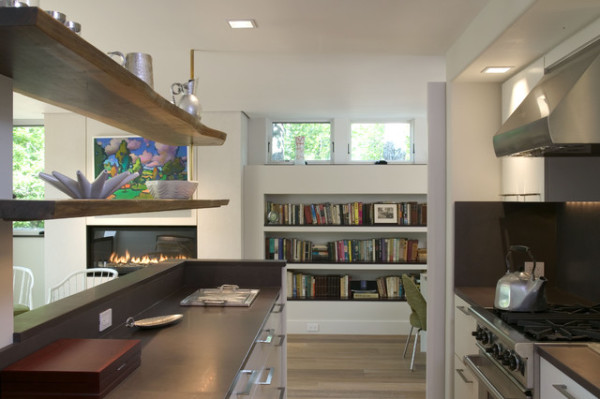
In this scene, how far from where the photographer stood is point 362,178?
5879 millimetres

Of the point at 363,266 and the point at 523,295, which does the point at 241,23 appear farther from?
the point at 363,266

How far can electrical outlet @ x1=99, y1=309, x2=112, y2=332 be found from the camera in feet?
7.23

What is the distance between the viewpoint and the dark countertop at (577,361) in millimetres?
1685

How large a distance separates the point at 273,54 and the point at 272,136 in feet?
9.38

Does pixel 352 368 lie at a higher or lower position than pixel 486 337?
lower

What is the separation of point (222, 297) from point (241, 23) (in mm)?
1474

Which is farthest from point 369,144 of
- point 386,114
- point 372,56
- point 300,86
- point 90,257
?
point 90,257

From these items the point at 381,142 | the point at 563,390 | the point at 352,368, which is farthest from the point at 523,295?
the point at 381,142

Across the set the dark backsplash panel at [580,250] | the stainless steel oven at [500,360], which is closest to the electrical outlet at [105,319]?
the stainless steel oven at [500,360]

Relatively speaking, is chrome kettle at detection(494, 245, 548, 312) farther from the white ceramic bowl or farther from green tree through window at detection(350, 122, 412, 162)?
green tree through window at detection(350, 122, 412, 162)

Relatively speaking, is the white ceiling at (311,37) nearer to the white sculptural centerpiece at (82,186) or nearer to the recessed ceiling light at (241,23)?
the recessed ceiling light at (241,23)

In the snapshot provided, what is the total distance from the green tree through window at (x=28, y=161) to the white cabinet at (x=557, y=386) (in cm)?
588

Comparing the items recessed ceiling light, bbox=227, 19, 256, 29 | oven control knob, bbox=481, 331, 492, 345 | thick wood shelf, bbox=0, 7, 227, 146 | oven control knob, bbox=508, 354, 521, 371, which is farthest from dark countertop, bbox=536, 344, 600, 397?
recessed ceiling light, bbox=227, 19, 256, 29

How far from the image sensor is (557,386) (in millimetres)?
1901
